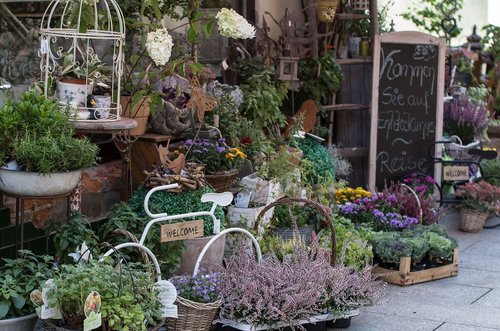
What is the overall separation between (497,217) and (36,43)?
502 centimetres

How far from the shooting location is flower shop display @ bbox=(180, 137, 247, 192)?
6438mm

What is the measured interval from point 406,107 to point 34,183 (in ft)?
15.8

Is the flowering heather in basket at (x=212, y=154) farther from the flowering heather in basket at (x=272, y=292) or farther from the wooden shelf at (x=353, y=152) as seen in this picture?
the wooden shelf at (x=353, y=152)

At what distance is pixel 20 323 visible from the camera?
4809mm

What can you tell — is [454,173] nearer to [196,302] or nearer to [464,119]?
[464,119]

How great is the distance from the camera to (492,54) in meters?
13.7

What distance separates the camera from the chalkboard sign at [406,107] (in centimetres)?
884

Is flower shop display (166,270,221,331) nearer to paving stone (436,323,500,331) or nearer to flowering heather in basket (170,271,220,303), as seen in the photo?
flowering heather in basket (170,271,220,303)

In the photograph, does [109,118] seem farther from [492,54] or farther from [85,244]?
[492,54]

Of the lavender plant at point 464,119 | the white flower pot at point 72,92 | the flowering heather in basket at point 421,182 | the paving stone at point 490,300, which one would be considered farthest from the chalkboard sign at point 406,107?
the white flower pot at point 72,92

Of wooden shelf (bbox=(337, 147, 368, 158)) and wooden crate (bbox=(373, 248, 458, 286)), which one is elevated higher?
wooden shelf (bbox=(337, 147, 368, 158))

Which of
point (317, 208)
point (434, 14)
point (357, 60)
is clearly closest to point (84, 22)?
point (317, 208)

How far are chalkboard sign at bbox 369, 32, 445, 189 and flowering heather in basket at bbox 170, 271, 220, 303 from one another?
11.9 ft

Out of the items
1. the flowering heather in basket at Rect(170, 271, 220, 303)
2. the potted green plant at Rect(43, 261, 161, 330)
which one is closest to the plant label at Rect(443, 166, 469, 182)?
the flowering heather in basket at Rect(170, 271, 220, 303)
